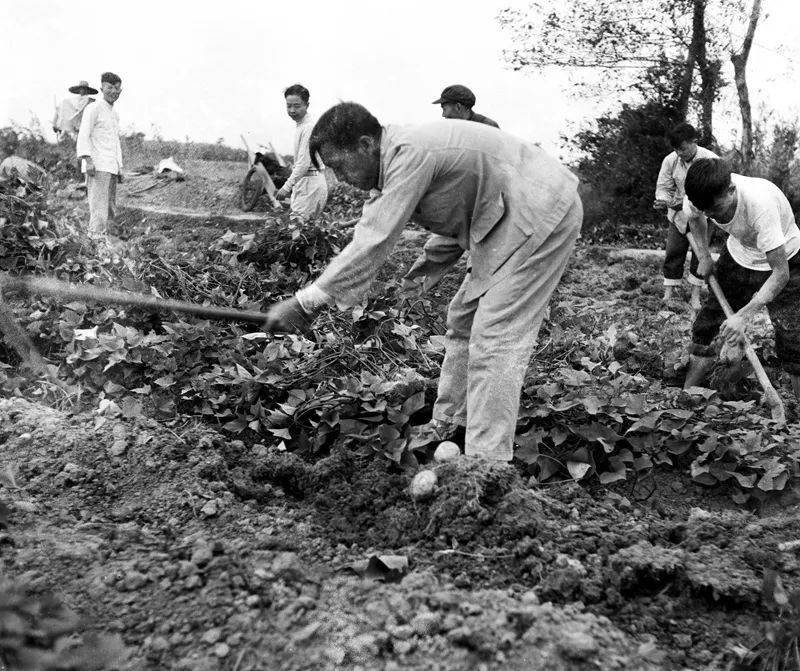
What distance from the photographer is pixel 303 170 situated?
24.7 ft

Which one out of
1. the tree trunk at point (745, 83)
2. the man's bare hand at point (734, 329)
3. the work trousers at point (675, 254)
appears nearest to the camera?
the man's bare hand at point (734, 329)

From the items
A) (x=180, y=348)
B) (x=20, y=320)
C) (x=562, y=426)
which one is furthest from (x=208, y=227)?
(x=562, y=426)

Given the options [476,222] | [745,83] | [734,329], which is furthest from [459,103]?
[745,83]

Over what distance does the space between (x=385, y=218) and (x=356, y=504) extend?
1.09 metres

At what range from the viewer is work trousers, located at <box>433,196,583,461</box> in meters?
3.11

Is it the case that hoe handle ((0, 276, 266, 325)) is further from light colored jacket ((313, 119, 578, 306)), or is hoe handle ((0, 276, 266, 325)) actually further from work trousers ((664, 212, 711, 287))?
work trousers ((664, 212, 711, 287))

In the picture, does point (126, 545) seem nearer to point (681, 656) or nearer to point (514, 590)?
point (514, 590)

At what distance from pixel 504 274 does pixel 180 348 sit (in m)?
2.10

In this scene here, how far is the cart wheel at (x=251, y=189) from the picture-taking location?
444 inches

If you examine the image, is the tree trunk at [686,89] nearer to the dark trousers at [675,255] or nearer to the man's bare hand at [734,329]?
the dark trousers at [675,255]

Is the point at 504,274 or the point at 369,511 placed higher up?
the point at 504,274

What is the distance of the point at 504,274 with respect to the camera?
3.12 meters

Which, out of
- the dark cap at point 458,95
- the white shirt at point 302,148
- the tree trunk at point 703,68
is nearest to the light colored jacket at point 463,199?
the dark cap at point 458,95

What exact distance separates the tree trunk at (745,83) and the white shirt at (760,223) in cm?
820
